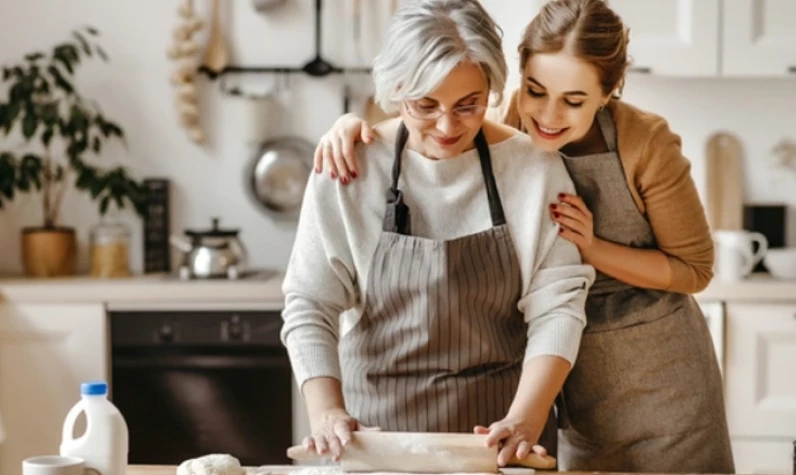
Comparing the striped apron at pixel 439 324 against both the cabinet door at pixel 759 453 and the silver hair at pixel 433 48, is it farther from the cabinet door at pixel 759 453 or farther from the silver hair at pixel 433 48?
the cabinet door at pixel 759 453

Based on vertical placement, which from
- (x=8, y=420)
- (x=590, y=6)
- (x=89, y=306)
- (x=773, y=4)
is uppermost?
(x=773, y=4)

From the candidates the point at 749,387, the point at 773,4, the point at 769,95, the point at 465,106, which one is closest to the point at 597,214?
the point at 465,106

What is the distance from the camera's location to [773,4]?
11.2ft

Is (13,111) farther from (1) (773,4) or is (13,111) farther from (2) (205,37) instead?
(1) (773,4)

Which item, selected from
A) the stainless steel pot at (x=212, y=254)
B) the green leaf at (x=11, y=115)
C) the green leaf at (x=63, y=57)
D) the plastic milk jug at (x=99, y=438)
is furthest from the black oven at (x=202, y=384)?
the plastic milk jug at (x=99, y=438)

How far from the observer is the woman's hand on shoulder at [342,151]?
5.96ft

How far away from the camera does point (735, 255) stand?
11.0 feet

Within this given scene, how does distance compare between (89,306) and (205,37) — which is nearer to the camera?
(89,306)

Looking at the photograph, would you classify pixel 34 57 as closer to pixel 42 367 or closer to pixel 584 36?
pixel 42 367

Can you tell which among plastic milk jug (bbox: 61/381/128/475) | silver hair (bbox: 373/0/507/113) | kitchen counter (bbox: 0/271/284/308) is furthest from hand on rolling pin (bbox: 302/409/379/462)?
kitchen counter (bbox: 0/271/284/308)

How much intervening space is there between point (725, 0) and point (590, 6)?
5.81ft

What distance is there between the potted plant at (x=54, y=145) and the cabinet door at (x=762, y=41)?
1805mm

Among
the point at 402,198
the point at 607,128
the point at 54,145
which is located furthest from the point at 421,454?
the point at 54,145

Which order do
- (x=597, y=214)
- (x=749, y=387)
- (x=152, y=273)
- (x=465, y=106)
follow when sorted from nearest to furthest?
(x=465, y=106) < (x=597, y=214) < (x=749, y=387) < (x=152, y=273)
